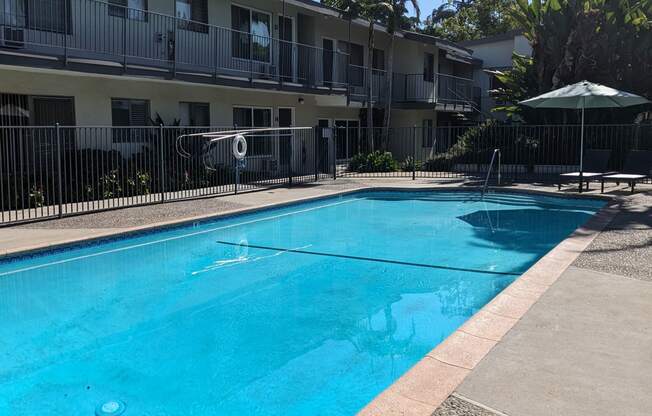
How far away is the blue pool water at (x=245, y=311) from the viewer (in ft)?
16.1

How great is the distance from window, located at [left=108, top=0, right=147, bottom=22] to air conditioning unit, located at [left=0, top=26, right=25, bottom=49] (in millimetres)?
2500

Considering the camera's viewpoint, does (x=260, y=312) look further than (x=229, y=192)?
No

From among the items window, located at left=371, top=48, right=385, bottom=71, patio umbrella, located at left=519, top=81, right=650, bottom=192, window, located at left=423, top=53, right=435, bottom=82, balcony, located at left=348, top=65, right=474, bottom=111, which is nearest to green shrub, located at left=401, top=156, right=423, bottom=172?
balcony, located at left=348, top=65, right=474, bottom=111

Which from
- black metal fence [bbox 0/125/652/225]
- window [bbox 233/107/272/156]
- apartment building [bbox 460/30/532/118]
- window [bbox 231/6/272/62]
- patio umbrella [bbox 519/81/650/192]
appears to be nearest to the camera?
black metal fence [bbox 0/125/652/225]

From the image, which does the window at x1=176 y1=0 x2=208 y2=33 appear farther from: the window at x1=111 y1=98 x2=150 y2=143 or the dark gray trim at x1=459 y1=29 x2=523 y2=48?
the dark gray trim at x1=459 y1=29 x2=523 y2=48

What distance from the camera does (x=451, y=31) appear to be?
53469 millimetres

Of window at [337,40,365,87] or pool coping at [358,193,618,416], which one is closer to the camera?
pool coping at [358,193,618,416]

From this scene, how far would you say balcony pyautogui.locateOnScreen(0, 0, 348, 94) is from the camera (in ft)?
43.5

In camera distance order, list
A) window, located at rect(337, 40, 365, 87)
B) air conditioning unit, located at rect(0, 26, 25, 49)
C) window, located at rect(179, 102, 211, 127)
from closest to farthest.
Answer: air conditioning unit, located at rect(0, 26, 25, 49)
window, located at rect(179, 102, 211, 127)
window, located at rect(337, 40, 365, 87)

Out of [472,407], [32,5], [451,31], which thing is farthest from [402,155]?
[451,31]

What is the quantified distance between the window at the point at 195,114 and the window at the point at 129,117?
4.85ft

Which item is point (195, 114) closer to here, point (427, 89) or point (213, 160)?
point (213, 160)

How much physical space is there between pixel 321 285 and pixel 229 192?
8634 millimetres

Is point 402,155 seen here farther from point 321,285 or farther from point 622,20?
point 321,285
